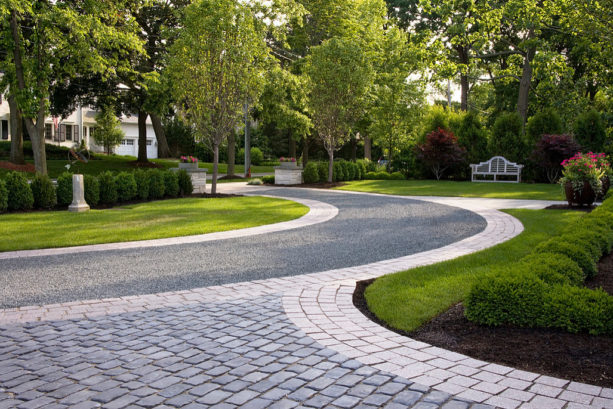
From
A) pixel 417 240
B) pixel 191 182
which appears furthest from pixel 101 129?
pixel 417 240

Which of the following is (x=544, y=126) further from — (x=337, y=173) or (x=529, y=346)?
(x=529, y=346)

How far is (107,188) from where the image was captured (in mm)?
12367

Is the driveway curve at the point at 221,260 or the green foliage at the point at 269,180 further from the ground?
the green foliage at the point at 269,180

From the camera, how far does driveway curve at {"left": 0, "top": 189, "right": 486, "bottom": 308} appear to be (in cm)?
529

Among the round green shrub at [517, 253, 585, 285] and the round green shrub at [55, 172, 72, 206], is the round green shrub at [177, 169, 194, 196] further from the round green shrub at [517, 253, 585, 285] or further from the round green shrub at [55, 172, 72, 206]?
the round green shrub at [517, 253, 585, 285]

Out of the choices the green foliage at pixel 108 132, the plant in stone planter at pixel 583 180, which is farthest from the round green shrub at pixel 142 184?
the green foliage at pixel 108 132

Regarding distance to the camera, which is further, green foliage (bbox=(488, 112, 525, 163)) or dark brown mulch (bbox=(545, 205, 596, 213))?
green foliage (bbox=(488, 112, 525, 163))

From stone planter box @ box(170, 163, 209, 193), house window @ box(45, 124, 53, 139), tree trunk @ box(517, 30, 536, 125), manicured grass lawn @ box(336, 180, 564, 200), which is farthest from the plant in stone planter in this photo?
house window @ box(45, 124, 53, 139)

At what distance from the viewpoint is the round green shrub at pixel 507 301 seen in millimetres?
3834

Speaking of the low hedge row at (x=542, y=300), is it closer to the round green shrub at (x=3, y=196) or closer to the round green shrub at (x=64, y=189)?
the round green shrub at (x=3, y=196)

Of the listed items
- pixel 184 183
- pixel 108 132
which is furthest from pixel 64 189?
pixel 108 132

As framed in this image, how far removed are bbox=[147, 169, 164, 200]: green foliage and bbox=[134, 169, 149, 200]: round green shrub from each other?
0.16 m

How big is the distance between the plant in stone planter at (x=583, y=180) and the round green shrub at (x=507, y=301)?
8.45 meters

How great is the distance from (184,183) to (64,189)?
3885 mm
